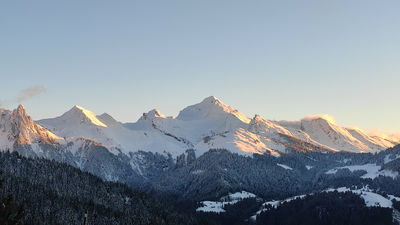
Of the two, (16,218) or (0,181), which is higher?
(0,181)

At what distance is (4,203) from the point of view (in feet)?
253

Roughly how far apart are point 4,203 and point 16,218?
11.9 ft

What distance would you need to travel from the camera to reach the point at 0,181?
247 feet

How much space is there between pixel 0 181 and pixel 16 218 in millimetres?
5619

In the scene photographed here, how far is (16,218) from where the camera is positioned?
75.1 metres

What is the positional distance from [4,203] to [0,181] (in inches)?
149
